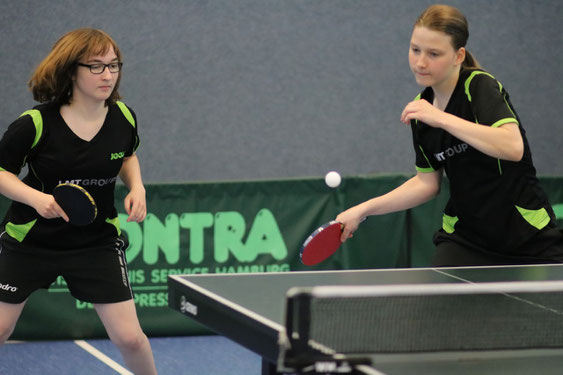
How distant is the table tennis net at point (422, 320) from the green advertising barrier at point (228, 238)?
278 cm

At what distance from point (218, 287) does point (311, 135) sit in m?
4.70

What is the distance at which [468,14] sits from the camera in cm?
740

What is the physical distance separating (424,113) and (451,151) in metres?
0.38

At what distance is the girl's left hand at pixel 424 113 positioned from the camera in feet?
8.36

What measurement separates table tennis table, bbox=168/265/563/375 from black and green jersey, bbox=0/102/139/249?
0.64 metres

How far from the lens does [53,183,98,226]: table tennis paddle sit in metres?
2.84

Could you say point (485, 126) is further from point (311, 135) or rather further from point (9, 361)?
point (311, 135)

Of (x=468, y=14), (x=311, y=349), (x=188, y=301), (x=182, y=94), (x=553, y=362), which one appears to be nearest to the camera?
(x=311, y=349)

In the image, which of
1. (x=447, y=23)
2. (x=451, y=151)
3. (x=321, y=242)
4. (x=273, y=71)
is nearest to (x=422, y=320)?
(x=321, y=242)

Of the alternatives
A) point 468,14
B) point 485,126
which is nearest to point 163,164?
point 468,14

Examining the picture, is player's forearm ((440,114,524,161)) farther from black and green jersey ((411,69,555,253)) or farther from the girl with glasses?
the girl with glasses

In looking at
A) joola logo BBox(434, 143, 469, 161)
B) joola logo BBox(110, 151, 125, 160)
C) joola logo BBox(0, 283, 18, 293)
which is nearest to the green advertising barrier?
joola logo BBox(110, 151, 125, 160)

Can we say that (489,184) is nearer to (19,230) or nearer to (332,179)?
(19,230)

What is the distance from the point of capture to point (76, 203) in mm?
2873
